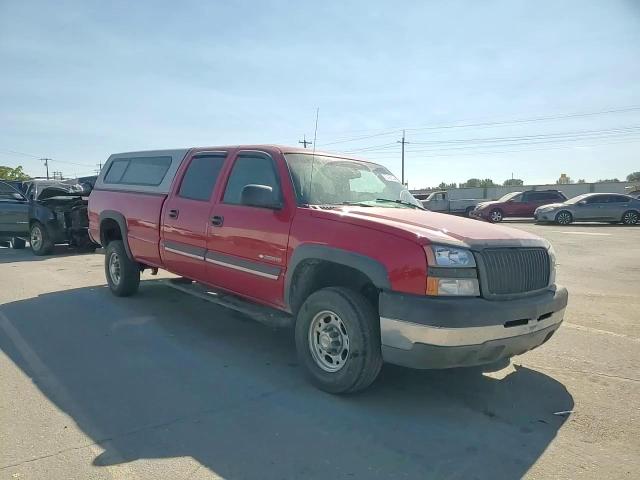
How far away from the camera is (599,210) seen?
2205 centimetres

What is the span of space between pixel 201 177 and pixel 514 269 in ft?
11.4

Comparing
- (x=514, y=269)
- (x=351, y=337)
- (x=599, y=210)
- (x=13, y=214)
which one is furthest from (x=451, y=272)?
(x=599, y=210)

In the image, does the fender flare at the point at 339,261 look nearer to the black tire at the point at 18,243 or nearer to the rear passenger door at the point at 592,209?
the black tire at the point at 18,243

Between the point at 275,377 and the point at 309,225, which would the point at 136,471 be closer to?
the point at 275,377

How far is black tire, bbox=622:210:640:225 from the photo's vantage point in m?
21.7

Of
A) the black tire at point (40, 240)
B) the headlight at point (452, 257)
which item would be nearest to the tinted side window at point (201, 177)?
the headlight at point (452, 257)

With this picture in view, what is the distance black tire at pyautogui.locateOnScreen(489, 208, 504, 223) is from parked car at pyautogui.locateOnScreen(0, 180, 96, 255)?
19697 mm

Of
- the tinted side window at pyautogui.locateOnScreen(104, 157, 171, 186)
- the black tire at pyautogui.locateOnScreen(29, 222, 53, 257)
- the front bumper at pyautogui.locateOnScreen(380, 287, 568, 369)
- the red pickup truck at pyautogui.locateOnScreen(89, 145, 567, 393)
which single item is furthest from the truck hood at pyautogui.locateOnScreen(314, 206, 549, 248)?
the black tire at pyautogui.locateOnScreen(29, 222, 53, 257)

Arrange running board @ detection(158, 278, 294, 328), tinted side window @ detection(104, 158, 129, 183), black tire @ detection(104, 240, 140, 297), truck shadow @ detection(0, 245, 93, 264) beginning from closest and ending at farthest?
1. running board @ detection(158, 278, 294, 328)
2. black tire @ detection(104, 240, 140, 297)
3. tinted side window @ detection(104, 158, 129, 183)
4. truck shadow @ detection(0, 245, 93, 264)

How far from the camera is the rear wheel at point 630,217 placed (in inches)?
856

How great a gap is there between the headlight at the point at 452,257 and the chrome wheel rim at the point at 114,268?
5.20 m

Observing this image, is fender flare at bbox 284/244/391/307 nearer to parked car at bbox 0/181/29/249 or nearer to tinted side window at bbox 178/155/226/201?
tinted side window at bbox 178/155/226/201

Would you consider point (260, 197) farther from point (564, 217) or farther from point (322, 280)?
point (564, 217)

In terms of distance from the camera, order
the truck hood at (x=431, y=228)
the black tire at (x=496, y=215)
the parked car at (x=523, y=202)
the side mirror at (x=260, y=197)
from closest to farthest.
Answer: the truck hood at (x=431, y=228) → the side mirror at (x=260, y=197) → the black tire at (x=496, y=215) → the parked car at (x=523, y=202)
